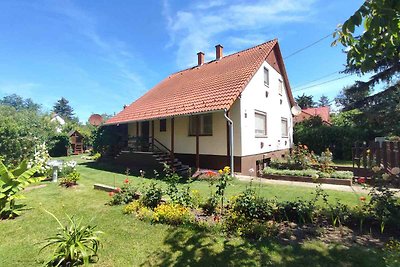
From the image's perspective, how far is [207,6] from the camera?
35.3 ft

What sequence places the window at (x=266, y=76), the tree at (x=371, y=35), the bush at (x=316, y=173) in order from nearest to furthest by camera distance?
the tree at (x=371, y=35) < the bush at (x=316, y=173) < the window at (x=266, y=76)

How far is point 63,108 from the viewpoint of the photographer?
4304 inches

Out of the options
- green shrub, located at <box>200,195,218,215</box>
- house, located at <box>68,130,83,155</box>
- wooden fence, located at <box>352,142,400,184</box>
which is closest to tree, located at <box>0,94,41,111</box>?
house, located at <box>68,130,83,155</box>

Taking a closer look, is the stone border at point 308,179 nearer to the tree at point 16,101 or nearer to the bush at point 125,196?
the bush at point 125,196

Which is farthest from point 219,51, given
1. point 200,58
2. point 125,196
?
point 125,196

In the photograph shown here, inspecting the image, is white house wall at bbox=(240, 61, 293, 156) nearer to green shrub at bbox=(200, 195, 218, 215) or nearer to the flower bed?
the flower bed

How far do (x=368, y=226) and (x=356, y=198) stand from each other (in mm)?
2966

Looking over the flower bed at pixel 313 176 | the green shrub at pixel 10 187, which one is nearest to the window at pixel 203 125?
the flower bed at pixel 313 176

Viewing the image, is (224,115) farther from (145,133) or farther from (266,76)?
(145,133)

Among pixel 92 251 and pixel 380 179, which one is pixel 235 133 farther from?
pixel 92 251

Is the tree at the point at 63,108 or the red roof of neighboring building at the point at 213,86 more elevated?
the tree at the point at 63,108

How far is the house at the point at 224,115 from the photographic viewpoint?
1182 cm

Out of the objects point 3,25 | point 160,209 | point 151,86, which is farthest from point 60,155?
point 160,209

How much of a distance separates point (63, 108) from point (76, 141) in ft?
311
